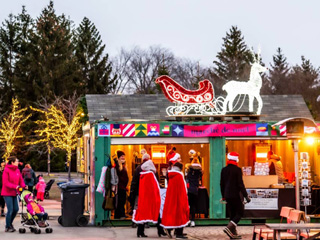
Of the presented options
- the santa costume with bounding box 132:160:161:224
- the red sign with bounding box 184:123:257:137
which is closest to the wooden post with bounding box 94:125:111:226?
the red sign with bounding box 184:123:257:137

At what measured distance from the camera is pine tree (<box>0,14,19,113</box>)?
65.6m

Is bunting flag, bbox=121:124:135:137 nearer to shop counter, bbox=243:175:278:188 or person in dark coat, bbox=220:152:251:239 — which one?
shop counter, bbox=243:175:278:188

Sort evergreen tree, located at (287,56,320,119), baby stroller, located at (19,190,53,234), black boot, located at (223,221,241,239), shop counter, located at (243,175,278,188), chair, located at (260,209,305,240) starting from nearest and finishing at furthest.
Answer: chair, located at (260,209,305,240), black boot, located at (223,221,241,239), baby stroller, located at (19,190,53,234), shop counter, located at (243,175,278,188), evergreen tree, located at (287,56,320,119)

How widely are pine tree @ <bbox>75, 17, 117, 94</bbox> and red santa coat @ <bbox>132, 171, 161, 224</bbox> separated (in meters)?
54.2

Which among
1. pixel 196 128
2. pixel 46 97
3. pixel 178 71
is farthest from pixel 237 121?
pixel 178 71

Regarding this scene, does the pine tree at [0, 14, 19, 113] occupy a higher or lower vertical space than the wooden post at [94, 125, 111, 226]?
higher

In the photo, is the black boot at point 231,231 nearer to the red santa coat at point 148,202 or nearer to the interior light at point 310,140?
the red santa coat at point 148,202

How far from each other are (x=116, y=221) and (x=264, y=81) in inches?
2175

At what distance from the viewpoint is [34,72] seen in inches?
2559

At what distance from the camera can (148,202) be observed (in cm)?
1485

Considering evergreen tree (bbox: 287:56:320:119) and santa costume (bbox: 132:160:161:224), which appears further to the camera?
evergreen tree (bbox: 287:56:320:119)

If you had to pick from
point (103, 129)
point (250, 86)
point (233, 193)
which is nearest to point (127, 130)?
point (103, 129)

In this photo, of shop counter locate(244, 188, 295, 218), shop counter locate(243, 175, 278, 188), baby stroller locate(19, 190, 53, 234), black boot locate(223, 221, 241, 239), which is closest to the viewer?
black boot locate(223, 221, 241, 239)

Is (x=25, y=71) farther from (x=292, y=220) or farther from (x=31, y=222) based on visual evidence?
(x=292, y=220)
